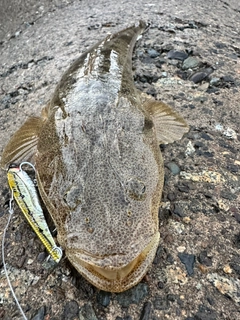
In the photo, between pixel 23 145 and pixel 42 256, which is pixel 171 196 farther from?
pixel 23 145

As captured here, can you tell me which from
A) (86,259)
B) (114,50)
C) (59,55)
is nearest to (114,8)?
(59,55)

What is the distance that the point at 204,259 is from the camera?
91.7 inches

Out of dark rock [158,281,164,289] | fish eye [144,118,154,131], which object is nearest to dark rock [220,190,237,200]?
fish eye [144,118,154,131]

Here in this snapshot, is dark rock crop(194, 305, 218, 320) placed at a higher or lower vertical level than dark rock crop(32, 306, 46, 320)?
lower

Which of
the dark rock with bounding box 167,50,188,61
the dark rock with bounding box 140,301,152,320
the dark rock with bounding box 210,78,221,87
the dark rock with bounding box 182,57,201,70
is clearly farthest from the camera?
the dark rock with bounding box 167,50,188,61

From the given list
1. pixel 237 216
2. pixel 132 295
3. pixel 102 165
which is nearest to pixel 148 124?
pixel 102 165

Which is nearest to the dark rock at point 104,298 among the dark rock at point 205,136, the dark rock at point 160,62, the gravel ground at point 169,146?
the gravel ground at point 169,146

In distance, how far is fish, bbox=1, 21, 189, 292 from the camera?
2018mm

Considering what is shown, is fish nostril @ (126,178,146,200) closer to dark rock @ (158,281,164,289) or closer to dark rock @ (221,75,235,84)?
dark rock @ (158,281,164,289)

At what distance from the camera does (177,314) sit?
2064mm

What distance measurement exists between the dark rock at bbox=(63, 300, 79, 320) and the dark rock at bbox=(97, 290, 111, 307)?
0.13m

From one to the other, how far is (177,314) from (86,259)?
60 cm

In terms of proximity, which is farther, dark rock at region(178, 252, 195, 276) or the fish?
dark rock at region(178, 252, 195, 276)

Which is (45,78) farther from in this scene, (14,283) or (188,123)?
(14,283)
